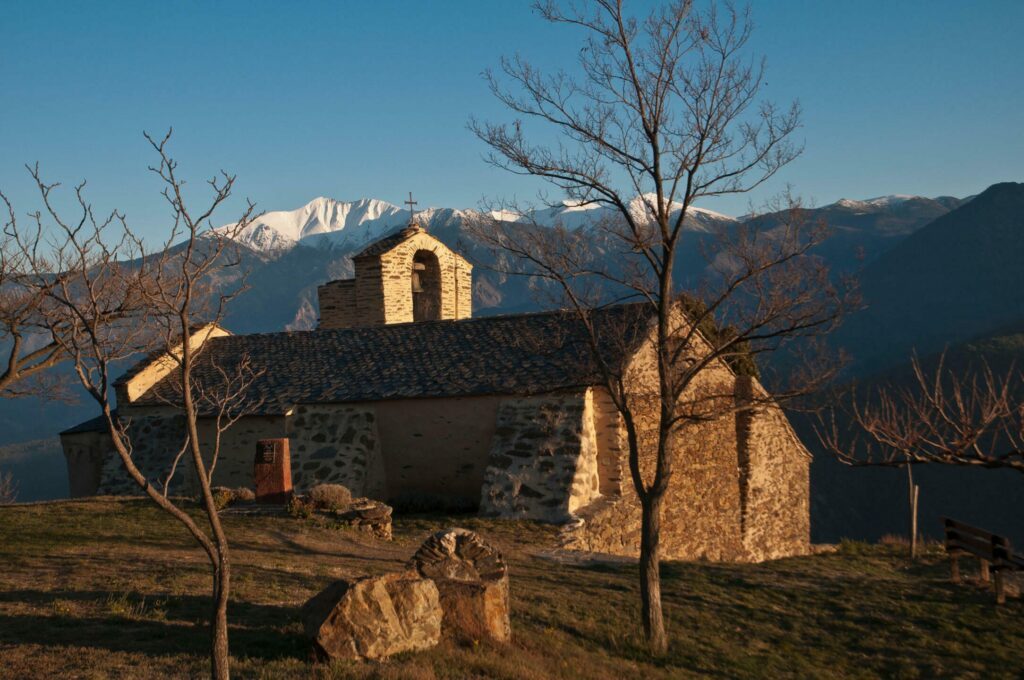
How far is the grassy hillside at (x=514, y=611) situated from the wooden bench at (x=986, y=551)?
13.0 inches

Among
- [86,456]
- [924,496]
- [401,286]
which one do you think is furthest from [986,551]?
[924,496]

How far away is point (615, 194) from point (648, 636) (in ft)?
16.2

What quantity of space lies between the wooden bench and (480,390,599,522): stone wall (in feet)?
20.1

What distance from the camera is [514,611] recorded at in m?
9.34

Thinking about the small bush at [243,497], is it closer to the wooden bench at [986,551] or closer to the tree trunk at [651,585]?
the tree trunk at [651,585]

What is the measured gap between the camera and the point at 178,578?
9.51 metres

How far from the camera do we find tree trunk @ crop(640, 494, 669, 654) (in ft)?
29.5

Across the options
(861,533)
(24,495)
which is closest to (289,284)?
(24,495)

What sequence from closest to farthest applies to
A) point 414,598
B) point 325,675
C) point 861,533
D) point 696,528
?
point 325,675, point 414,598, point 696,528, point 861,533

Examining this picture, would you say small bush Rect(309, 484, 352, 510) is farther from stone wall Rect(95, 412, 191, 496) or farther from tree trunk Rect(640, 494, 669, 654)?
tree trunk Rect(640, 494, 669, 654)

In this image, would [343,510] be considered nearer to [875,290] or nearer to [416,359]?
[416,359]

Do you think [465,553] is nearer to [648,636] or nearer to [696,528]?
[648,636]

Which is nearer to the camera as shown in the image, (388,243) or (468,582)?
(468,582)

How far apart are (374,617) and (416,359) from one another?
1197cm
